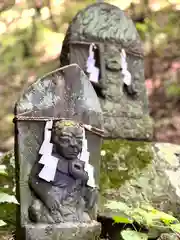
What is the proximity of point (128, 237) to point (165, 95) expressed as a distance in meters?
3.68

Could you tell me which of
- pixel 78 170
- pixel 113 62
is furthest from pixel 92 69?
pixel 78 170

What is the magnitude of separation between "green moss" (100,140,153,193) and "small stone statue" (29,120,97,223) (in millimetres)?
598

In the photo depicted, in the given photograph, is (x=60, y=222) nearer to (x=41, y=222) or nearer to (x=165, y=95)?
(x=41, y=222)

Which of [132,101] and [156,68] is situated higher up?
[156,68]

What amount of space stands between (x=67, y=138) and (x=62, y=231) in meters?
0.46

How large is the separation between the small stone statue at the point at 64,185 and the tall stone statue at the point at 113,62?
1170 millimetres

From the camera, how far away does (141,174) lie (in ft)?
10.5

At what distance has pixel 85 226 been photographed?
236cm

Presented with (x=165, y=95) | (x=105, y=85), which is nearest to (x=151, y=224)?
(x=105, y=85)

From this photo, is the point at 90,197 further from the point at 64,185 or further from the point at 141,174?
the point at 141,174

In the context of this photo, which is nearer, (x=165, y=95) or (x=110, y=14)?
(x=110, y=14)

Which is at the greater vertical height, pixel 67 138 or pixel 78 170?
pixel 67 138

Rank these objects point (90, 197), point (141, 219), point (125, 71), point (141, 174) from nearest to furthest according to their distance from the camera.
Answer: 1. point (141, 219)
2. point (90, 197)
3. point (141, 174)
4. point (125, 71)

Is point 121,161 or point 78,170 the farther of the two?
point 121,161
